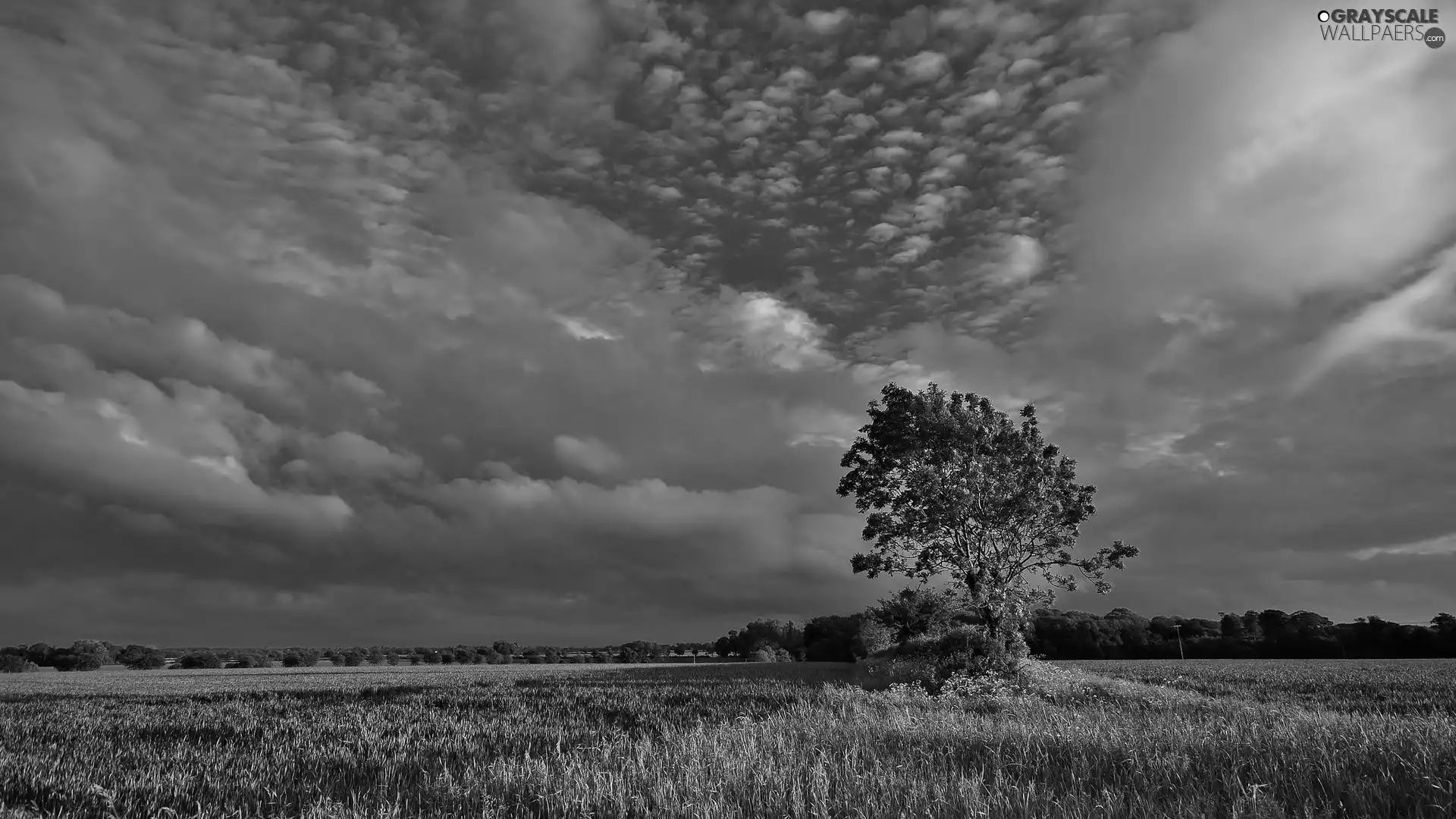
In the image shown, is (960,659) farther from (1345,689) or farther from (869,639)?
(869,639)

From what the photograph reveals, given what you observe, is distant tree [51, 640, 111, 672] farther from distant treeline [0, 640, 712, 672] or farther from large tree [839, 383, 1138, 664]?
large tree [839, 383, 1138, 664]

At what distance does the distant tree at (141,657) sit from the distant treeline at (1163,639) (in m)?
87.8

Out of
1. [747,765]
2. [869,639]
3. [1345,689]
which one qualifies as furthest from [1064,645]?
[747,765]

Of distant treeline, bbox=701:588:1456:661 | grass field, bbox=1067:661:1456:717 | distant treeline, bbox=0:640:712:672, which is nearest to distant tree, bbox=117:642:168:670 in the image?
distant treeline, bbox=0:640:712:672

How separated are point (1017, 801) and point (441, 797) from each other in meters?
5.42

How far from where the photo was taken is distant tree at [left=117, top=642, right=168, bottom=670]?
96.9m

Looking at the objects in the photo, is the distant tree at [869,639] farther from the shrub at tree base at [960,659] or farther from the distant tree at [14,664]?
the distant tree at [14,664]

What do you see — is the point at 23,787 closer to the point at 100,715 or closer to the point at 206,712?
the point at 206,712

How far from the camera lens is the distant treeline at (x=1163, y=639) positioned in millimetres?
88750

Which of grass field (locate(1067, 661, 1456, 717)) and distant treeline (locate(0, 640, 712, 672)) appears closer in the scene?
grass field (locate(1067, 661, 1456, 717))

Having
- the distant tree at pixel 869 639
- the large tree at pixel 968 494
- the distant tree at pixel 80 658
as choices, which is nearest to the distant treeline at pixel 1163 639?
the distant tree at pixel 869 639

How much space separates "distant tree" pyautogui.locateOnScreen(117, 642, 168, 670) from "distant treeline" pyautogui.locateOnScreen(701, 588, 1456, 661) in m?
87.8

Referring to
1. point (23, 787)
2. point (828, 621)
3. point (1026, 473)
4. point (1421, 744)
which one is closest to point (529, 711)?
point (23, 787)

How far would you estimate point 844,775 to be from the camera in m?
7.79
